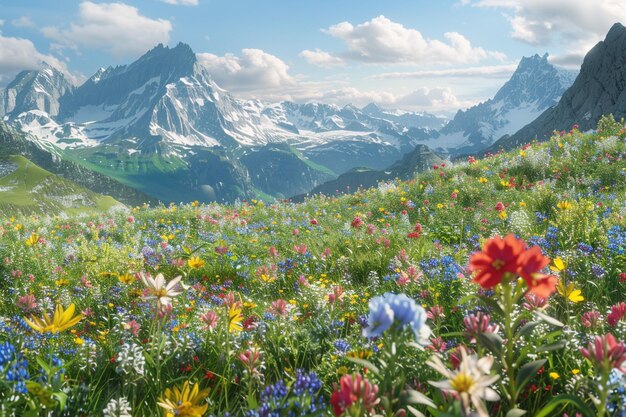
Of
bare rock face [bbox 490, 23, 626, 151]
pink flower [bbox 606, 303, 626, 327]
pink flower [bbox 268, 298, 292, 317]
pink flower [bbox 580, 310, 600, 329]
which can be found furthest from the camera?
bare rock face [bbox 490, 23, 626, 151]

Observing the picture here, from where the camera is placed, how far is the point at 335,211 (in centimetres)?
1258

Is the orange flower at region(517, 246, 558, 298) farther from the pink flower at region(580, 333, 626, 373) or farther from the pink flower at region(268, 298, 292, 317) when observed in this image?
the pink flower at region(268, 298, 292, 317)

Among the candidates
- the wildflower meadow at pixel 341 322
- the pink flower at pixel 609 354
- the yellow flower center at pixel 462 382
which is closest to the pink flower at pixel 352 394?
the wildflower meadow at pixel 341 322

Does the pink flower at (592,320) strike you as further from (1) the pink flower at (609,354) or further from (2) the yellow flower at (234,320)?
(2) the yellow flower at (234,320)

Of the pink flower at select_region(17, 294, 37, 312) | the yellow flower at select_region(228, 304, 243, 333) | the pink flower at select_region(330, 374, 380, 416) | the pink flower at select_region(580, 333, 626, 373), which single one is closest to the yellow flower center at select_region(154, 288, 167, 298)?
the yellow flower at select_region(228, 304, 243, 333)

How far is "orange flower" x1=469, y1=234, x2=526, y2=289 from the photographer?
1.82m

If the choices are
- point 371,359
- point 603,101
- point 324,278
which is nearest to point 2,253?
point 324,278

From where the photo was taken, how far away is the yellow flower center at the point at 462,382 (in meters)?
1.79

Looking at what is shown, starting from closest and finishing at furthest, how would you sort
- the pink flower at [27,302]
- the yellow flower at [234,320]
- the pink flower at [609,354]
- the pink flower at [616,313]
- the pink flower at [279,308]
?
the pink flower at [609,354], the pink flower at [616,313], the yellow flower at [234,320], the pink flower at [279,308], the pink flower at [27,302]

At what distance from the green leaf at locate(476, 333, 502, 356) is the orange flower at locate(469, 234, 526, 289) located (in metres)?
0.42

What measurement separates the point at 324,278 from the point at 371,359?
115 inches

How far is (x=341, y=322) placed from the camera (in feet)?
13.3

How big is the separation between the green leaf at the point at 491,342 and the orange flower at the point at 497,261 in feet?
1.37

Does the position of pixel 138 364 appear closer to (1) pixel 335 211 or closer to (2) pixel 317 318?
(2) pixel 317 318
